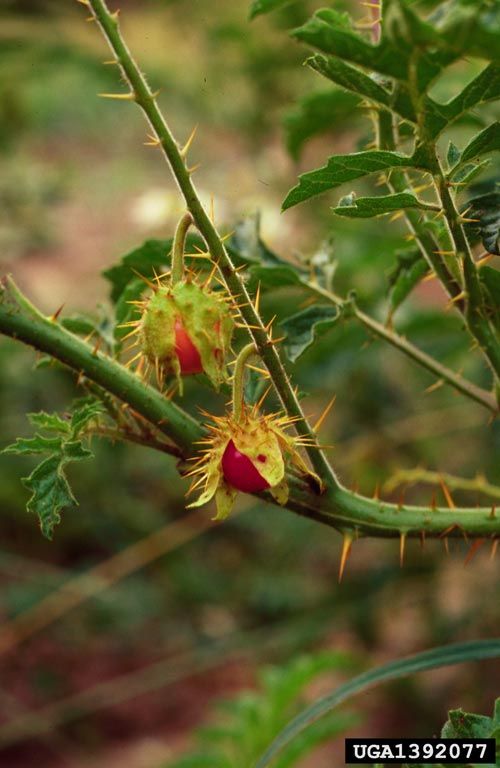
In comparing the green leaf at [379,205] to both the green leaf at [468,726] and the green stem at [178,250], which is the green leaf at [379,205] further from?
the green leaf at [468,726]

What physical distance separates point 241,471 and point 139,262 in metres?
0.53

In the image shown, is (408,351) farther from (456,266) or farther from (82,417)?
(82,417)

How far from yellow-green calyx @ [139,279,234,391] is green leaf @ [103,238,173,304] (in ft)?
1.20

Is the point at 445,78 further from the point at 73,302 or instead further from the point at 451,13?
the point at 73,302

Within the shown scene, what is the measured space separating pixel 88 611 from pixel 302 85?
241 centimetres

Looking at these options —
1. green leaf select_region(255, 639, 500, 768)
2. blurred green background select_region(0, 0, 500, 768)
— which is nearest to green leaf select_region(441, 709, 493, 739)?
green leaf select_region(255, 639, 500, 768)

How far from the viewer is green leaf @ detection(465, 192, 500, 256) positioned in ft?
3.54

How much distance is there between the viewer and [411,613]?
4.14 meters

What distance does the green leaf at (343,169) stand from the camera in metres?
1.01

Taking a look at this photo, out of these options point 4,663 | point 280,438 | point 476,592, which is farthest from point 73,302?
point 280,438

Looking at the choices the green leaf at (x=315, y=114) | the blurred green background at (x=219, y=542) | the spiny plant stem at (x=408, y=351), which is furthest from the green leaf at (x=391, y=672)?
the blurred green background at (x=219, y=542)

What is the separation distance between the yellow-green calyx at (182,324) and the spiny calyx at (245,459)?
8 cm

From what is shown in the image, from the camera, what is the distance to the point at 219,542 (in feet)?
13.5

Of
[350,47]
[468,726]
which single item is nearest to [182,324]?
[350,47]
